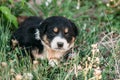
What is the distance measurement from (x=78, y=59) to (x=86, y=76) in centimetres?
58

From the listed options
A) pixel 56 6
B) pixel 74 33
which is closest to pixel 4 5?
pixel 56 6

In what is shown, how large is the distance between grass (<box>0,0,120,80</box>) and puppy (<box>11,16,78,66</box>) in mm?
149

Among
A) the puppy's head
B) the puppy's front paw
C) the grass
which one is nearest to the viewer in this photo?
the grass

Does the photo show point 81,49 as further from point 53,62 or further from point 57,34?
point 57,34

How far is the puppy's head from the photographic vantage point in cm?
618

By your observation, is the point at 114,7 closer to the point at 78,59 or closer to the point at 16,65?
the point at 78,59

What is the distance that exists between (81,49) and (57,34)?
929 millimetres

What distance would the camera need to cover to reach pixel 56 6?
26.5 feet

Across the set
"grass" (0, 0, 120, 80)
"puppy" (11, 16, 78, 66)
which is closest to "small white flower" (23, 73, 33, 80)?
"grass" (0, 0, 120, 80)

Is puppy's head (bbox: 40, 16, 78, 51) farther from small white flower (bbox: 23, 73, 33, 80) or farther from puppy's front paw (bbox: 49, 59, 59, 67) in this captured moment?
small white flower (bbox: 23, 73, 33, 80)

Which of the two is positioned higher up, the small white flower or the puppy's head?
the puppy's head

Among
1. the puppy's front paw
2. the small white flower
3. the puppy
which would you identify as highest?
the puppy

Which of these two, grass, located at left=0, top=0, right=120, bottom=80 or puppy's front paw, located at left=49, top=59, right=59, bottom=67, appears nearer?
grass, located at left=0, top=0, right=120, bottom=80

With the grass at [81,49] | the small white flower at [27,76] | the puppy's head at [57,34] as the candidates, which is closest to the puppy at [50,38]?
the puppy's head at [57,34]
